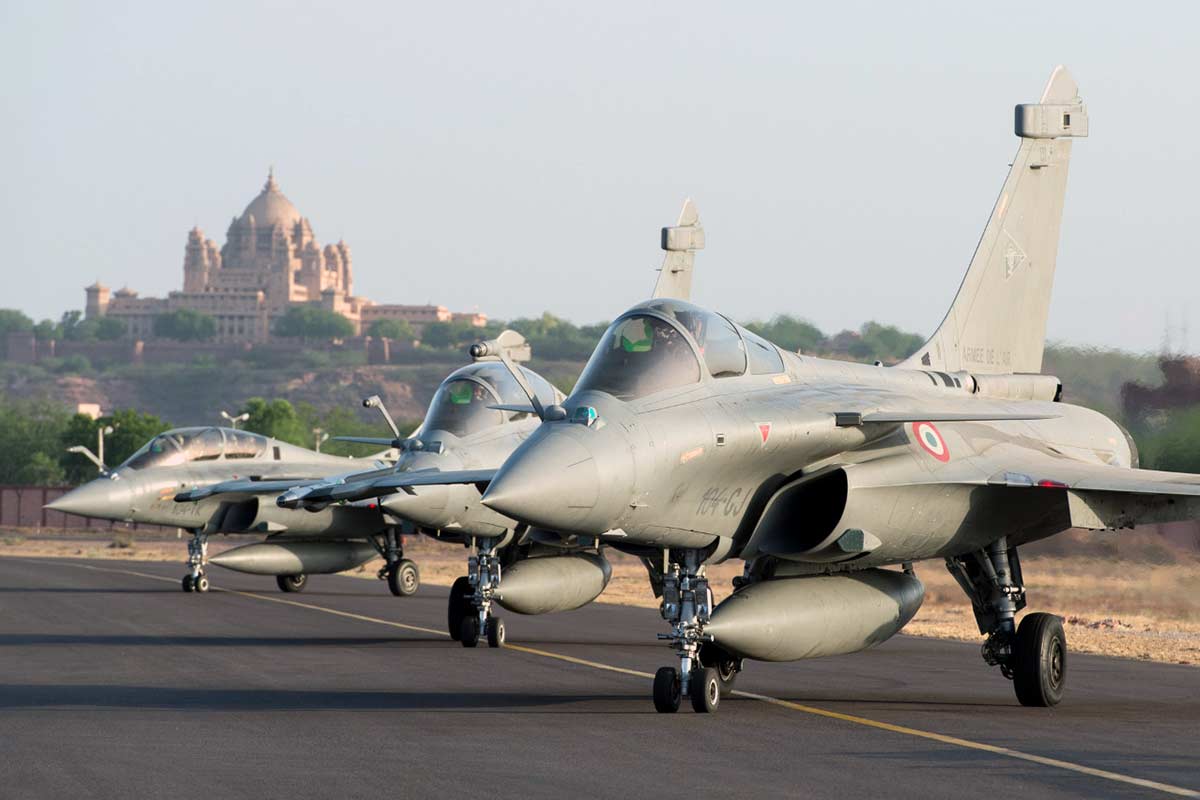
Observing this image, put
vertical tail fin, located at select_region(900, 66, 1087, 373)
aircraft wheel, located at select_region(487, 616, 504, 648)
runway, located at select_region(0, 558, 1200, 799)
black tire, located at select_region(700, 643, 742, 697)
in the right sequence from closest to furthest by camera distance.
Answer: runway, located at select_region(0, 558, 1200, 799) → black tire, located at select_region(700, 643, 742, 697) → vertical tail fin, located at select_region(900, 66, 1087, 373) → aircraft wheel, located at select_region(487, 616, 504, 648)

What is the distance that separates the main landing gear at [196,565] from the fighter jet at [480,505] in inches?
472

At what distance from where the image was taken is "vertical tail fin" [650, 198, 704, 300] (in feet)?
89.9

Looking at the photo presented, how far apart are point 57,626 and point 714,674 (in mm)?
13263

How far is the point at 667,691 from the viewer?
524 inches

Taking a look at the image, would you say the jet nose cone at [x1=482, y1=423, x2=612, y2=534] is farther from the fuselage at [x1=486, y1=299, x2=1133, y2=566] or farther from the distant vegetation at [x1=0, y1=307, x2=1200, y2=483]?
the distant vegetation at [x1=0, y1=307, x2=1200, y2=483]

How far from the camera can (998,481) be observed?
14516 millimetres

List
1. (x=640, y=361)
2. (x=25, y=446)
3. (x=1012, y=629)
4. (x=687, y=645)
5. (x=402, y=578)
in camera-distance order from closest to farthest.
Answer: (x=687, y=645) < (x=640, y=361) < (x=1012, y=629) < (x=402, y=578) < (x=25, y=446)

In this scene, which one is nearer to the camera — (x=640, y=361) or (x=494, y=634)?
(x=640, y=361)

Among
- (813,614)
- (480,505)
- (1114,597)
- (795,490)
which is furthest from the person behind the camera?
(1114,597)

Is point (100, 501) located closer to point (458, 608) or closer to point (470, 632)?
point (458, 608)

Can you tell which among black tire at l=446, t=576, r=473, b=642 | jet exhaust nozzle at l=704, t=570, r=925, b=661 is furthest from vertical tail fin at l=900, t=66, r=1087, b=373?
black tire at l=446, t=576, r=473, b=642

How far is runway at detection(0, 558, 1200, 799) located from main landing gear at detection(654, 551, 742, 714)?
156mm

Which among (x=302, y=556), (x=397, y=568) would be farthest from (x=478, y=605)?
(x=302, y=556)

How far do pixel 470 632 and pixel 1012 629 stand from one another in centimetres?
769
